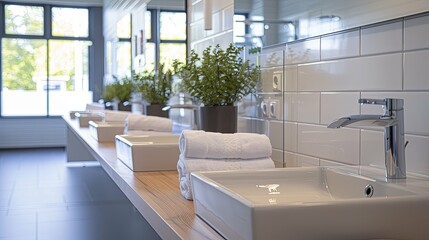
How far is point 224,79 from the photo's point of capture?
7.85ft

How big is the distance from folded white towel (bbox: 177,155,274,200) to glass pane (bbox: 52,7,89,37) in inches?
358

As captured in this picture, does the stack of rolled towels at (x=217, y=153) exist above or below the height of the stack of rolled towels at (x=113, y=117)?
below

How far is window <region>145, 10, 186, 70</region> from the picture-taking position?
3.79 metres

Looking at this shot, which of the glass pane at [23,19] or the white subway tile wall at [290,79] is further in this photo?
the glass pane at [23,19]

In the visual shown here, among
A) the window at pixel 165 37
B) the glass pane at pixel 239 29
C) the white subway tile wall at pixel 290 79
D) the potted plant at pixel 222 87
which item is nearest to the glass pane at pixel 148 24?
the window at pixel 165 37

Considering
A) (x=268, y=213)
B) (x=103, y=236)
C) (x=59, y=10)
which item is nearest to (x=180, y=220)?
(x=268, y=213)

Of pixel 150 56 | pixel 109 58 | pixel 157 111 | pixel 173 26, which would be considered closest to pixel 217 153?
pixel 157 111

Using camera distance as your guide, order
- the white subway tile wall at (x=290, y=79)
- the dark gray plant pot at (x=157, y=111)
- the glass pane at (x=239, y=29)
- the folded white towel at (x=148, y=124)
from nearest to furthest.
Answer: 1. the white subway tile wall at (x=290, y=79)
2. the glass pane at (x=239, y=29)
3. the folded white towel at (x=148, y=124)
4. the dark gray plant pot at (x=157, y=111)

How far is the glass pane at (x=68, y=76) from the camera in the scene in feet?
33.8

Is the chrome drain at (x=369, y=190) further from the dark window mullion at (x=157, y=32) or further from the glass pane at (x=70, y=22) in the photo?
the glass pane at (x=70, y=22)

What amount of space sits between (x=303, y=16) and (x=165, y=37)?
2.26 metres

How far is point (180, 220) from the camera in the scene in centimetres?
135

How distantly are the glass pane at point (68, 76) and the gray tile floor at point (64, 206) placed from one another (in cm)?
265

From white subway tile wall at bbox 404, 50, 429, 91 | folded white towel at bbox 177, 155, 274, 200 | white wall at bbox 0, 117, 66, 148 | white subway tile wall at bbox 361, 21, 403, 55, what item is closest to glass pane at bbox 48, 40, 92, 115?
white wall at bbox 0, 117, 66, 148
